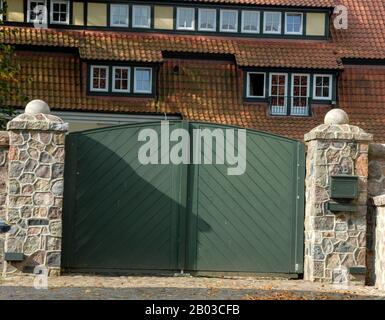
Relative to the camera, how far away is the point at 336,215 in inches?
515

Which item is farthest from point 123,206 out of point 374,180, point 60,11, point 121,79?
point 60,11

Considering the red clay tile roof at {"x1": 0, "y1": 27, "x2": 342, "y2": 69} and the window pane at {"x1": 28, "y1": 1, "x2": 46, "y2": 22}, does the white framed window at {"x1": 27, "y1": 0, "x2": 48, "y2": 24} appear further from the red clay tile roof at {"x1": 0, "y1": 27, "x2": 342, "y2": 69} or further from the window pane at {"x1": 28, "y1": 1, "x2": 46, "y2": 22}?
the red clay tile roof at {"x1": 0, "y1": 27, "x2": 342, "y2": 69}

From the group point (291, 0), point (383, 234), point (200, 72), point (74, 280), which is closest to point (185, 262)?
point (74, 280)

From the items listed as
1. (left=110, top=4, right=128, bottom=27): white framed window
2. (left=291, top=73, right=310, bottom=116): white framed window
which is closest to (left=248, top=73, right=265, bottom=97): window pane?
(left=291, top=73, right=310, bottom=116): white framed window

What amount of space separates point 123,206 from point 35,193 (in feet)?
4.27

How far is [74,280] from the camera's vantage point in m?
12.3

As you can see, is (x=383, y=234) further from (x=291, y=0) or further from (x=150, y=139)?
(x=291, y=0)

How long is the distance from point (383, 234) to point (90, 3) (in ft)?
81.7

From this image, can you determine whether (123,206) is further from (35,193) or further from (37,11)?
(37,11)

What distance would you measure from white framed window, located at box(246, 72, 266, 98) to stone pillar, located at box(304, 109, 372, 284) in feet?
72.7

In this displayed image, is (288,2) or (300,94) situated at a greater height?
(288,2)

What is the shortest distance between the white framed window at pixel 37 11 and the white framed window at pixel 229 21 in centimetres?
672

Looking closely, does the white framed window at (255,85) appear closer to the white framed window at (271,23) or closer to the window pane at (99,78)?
the white framed window at (271,23)

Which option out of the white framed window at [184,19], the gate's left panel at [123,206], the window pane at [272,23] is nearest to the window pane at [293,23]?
the window pane at [272,23]
